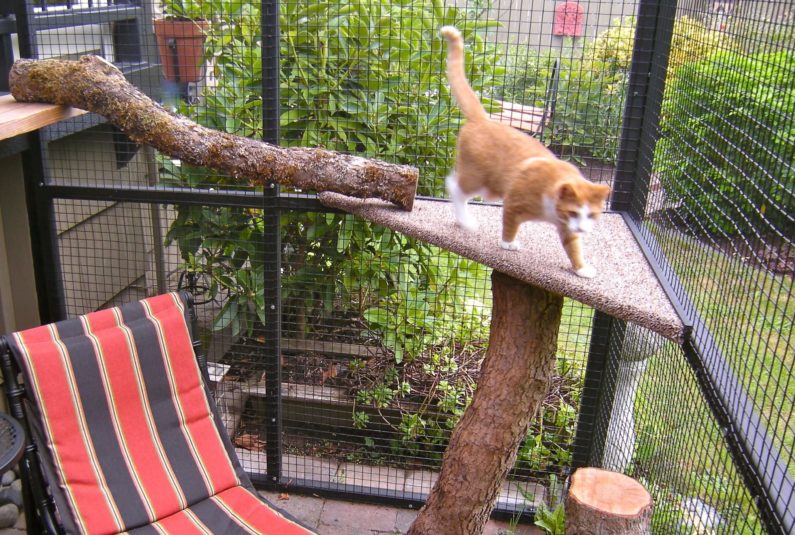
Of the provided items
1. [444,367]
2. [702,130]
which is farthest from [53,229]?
[702,130]

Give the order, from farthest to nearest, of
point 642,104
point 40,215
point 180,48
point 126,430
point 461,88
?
point 180,48, point 40,215, point 642,104, point 126,430, point 461,88

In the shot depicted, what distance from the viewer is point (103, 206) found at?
3703mm

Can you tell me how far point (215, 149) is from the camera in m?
2.49

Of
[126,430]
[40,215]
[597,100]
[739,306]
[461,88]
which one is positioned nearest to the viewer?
[739,306]

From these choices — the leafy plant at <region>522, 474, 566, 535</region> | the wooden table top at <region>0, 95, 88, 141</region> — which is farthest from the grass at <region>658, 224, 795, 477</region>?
the wooden table top at <region>0, 95, 88, 141</region>

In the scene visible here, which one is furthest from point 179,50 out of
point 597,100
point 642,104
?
point 642,104

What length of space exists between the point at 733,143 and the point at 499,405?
107cm

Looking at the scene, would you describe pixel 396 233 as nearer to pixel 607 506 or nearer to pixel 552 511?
pixel 552 511

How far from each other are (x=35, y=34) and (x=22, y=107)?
0.55m

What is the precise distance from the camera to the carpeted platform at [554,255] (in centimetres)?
188

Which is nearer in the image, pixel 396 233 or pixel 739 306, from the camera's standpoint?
pixel 739 306

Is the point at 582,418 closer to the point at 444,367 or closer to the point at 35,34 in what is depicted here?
the point at 444,367

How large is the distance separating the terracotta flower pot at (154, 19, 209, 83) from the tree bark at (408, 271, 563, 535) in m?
2.17

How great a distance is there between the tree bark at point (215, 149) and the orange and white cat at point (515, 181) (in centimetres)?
31
